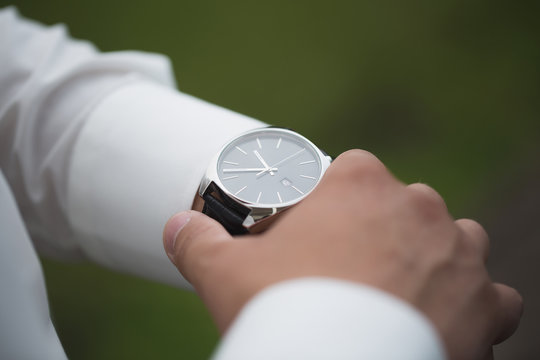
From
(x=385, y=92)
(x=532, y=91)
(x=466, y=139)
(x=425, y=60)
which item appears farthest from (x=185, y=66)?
(x=532, y=91)

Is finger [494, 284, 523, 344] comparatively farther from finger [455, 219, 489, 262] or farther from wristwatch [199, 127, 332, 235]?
wristwatch [199, 127, 332, 235]

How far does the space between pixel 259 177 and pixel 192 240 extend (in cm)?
16

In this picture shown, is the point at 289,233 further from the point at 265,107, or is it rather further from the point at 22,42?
the point at 265,107

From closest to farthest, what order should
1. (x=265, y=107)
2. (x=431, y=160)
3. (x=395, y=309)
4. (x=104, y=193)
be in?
(x=395, y=309), (x=104, y=193), (x=431, y=160), (x=265, y=107)

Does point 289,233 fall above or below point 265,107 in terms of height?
above

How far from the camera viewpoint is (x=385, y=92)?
1351 mm

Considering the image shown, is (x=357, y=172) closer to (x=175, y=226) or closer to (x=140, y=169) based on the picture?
(x=175, y=226)

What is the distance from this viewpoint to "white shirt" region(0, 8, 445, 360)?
56 cm

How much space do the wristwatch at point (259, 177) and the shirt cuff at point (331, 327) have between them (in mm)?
206

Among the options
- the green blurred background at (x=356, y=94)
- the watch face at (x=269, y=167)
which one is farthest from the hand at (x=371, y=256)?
the green blurred background at (x=356, y=94)

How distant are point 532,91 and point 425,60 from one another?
0.91 feet

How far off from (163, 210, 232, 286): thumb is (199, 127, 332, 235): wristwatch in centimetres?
9

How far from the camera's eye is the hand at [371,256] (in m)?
0.38

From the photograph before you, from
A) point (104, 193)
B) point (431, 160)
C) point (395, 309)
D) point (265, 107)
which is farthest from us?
point (265, 107)
